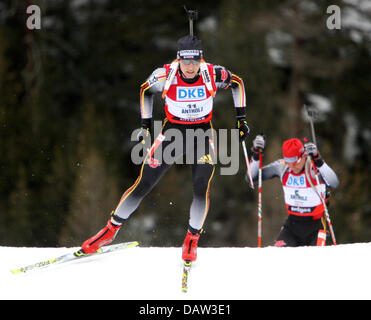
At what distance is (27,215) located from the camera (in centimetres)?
1978

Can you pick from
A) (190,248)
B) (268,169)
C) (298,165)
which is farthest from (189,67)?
(268,169)

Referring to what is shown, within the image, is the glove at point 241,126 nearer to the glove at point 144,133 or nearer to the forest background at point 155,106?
the glove at point 144,133

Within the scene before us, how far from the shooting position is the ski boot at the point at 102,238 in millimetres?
5398

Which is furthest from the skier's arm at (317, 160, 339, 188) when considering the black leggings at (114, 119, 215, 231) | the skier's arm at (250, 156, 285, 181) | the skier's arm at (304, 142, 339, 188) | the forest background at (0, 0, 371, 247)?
the forest background at (0, 0, 371, 247)

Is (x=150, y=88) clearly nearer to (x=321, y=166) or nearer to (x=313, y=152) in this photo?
(x=313, y=152)

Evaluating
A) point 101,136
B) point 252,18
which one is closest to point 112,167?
point 101,136

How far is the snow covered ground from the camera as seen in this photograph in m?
4.71

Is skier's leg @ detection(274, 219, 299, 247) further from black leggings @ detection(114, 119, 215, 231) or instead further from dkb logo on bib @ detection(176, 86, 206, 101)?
dkb logo on bib @ detection(176, 86, 206, 101)

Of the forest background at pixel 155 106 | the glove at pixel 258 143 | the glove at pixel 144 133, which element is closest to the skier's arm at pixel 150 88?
the glove at pixel 144 133

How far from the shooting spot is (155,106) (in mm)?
20078

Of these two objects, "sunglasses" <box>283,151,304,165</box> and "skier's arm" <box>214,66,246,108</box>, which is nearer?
"skier's arm" <box>214,66,246,108</box>

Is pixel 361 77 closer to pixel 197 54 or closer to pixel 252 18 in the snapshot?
pixel 252 18

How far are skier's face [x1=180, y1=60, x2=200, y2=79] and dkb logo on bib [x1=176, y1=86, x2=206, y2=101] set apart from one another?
0.37ft

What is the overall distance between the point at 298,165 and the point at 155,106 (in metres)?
12.9
